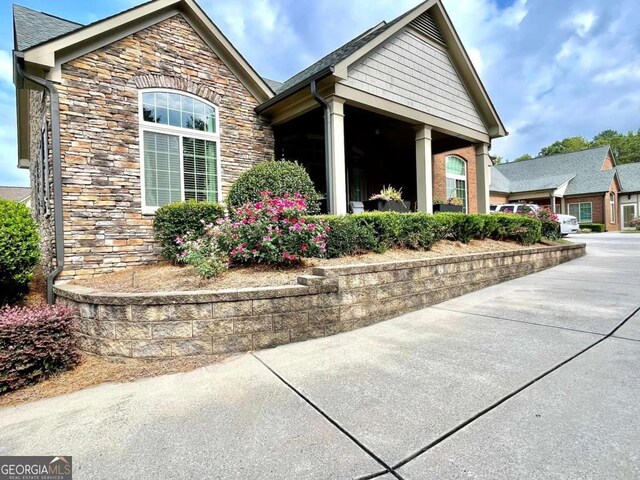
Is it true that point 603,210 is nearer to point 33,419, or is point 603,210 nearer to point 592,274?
point 592,274

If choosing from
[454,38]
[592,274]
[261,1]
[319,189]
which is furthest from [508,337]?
[261,1]

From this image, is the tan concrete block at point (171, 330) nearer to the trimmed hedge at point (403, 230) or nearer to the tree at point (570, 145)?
the trimmed hedge at point (403, 230)

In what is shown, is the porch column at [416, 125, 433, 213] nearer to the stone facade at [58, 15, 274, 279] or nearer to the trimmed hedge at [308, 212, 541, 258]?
the trimmed hedge at [308, 212, 541, 258]

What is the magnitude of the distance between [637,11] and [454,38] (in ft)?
24.4

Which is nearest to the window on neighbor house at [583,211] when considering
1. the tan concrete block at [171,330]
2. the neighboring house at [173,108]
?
the neighboring house at [173,108]

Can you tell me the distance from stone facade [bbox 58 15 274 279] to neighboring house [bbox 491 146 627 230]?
22867mm

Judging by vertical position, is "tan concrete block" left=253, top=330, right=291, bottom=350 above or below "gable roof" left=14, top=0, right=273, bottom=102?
below

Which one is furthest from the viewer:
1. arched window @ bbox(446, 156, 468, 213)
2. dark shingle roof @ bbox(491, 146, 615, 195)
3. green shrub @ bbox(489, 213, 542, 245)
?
dark shingle roof @ bbox(491, 146, 615, 195)

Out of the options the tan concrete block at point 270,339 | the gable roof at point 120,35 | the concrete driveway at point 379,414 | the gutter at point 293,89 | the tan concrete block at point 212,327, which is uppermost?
the gable roof at point 120,35

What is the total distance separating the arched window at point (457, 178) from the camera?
42.4ft

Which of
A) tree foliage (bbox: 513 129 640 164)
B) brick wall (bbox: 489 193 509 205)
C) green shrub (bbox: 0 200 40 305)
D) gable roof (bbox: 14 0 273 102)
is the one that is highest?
tree foliage (bbox: 513 129 640 164)

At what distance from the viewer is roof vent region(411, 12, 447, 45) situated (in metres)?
8.38

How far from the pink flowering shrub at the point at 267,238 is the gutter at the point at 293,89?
292 cm

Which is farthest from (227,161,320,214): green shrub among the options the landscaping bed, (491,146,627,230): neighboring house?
(491,146,627,230): neighboring house
